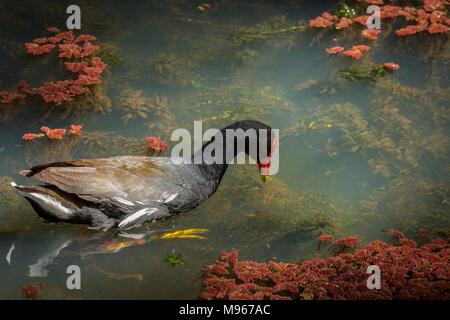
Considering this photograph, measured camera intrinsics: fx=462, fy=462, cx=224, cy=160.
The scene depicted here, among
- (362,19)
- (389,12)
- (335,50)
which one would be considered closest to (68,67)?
(335,50)

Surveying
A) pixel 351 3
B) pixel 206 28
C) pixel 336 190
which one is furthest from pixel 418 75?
pixel 206 28

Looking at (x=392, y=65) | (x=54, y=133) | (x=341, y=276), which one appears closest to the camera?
(x=341, y=276)

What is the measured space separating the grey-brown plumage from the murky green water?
173mm

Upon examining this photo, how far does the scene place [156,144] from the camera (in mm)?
5129

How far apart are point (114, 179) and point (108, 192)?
0.44ft

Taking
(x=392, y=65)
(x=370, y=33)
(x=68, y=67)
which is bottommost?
(x=68, y=67)

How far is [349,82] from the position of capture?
253 inches

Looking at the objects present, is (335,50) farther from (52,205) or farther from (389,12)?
(52,205)

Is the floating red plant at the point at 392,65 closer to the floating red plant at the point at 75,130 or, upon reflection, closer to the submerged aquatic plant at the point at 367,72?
the submerged aquatic plant at the point at 367,72

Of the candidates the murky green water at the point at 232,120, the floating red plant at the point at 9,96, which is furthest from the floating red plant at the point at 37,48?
the floating red plant at the point at 9,96

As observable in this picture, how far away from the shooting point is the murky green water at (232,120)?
13.3ft

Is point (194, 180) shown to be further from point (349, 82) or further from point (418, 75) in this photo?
point (418, 75)

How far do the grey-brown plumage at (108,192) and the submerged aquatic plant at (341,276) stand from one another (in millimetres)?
801
